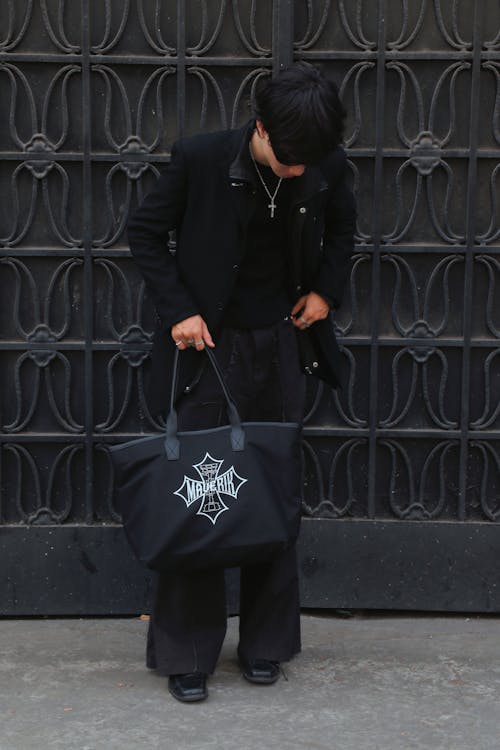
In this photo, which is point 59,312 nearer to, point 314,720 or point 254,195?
point 254,195

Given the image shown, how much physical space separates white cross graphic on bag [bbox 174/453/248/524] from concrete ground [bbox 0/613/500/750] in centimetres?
69

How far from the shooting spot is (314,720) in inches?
151

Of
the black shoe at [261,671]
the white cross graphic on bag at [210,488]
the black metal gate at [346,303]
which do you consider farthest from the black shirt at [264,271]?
the black shoe at [261,671]

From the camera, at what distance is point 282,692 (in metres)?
4.04

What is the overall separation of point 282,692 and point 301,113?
1873mm

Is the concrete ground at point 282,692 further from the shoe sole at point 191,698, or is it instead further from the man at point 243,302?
the man at point 243,302

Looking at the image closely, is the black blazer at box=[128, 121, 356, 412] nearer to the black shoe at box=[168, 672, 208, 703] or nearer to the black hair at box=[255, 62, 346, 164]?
the black hair at box=[255, 62, 346, 164]

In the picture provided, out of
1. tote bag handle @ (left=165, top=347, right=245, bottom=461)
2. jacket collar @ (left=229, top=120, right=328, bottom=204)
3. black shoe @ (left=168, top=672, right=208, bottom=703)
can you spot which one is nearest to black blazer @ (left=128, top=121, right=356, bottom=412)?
jacket collar @ (left=229, top=120, right=328, bottom=204)

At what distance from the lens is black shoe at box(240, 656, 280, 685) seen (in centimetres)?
406

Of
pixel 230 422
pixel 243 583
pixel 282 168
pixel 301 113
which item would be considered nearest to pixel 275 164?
pixel 282 168

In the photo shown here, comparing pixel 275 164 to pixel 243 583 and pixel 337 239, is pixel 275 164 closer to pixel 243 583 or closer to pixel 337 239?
pixel 337 239

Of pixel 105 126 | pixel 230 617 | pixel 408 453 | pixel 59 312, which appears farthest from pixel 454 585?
pixel 105 126

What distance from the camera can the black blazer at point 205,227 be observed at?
3686 mm

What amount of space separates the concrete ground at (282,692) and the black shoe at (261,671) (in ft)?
0.09
